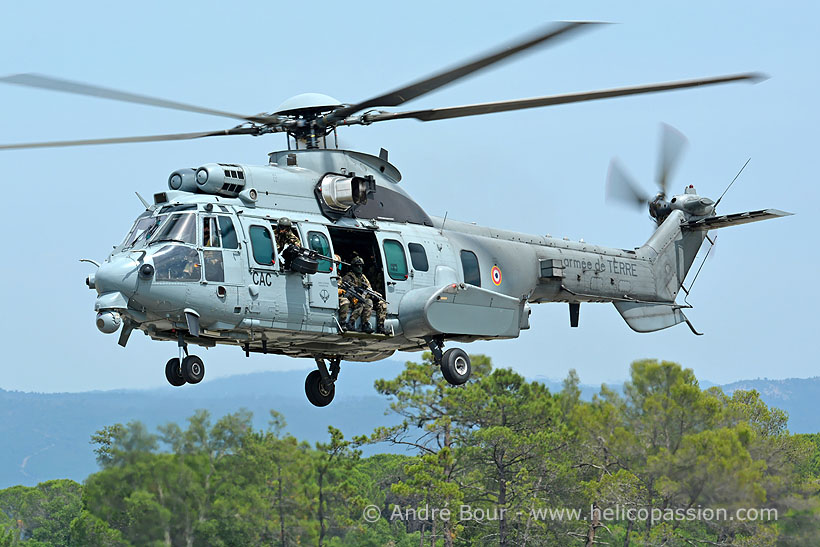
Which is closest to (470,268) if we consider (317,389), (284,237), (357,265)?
(357,265)

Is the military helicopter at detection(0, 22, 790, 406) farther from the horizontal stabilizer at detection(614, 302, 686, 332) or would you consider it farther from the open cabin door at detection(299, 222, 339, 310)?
the horizontal stabilizer at detection(614, 302, 686, 332)

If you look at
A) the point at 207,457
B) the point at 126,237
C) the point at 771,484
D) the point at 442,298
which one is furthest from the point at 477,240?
the point at 771,484

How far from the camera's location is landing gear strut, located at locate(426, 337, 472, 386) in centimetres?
1565

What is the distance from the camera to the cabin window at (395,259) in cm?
1519

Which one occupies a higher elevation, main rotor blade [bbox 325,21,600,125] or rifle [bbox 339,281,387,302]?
main rotor blade [bbox 325,21,600,125]

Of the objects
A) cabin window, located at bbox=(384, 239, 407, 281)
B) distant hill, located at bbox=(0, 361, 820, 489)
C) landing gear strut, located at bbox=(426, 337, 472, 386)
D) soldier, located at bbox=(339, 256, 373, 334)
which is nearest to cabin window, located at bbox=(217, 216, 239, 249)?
soldier, located at bbox=(339, 256, 373, 334)

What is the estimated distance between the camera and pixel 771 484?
23.7 m

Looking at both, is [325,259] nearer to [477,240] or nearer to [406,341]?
[406,341]

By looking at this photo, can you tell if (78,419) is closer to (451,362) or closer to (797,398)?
(797,398)

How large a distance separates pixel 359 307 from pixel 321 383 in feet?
8.06

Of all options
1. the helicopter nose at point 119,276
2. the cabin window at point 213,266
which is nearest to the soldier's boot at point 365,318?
the cabin window at point 213,266

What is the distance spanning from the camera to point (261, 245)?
13.9 m

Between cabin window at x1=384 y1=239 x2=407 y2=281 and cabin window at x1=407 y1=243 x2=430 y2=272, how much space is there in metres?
0.17

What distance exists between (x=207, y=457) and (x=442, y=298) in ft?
28.6
